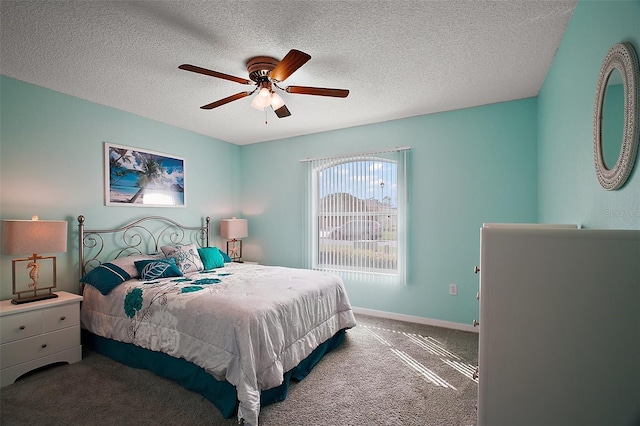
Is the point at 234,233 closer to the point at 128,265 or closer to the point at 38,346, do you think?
the point at 128,265

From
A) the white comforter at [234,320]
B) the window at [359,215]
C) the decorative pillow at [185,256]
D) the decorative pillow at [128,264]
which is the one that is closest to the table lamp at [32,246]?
the white comforter at [234,320]

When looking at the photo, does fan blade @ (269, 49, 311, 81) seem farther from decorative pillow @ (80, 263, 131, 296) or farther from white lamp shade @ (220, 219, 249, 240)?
white lamp shade @ (220, 219, 249, 240)

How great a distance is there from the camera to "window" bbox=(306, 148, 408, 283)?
3945 mm

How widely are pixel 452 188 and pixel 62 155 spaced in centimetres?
446

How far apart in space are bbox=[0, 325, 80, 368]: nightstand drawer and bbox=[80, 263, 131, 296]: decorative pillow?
42 cm

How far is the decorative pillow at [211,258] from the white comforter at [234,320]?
51cm

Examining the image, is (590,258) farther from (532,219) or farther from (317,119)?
(317,119)

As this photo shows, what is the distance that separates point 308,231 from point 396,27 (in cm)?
309

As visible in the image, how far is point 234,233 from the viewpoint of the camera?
15.4ft

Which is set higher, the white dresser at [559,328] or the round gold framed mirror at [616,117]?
the round gold framed mirror at [616,117]

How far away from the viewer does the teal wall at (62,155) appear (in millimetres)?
2752

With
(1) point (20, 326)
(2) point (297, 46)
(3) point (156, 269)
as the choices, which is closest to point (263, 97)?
(2) point (297, 46)

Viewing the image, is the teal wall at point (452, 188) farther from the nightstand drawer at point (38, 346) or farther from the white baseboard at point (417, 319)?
the nightstand drawer at point (38, 346)

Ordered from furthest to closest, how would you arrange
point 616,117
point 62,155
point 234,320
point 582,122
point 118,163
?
point 118,163 < point 62,155 < point 234,320 < point 582,122 < point 616,117
